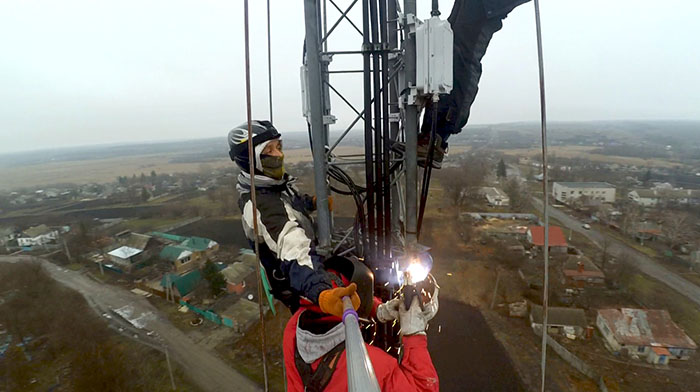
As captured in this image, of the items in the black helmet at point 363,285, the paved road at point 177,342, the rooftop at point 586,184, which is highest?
the black helmet at point 363,285

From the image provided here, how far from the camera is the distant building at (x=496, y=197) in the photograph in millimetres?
33994

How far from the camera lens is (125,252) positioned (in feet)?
77.0

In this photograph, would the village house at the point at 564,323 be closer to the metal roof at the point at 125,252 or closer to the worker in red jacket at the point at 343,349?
the worker in red jacket at the point at 343,349

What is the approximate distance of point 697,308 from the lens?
16.5 meters

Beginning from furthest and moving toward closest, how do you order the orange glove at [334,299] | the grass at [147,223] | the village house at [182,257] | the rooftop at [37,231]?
1. the grass at [147,223]
2. the rooftop at [37,231]
3. the village house at [182,257]
4. the orange glove at [334,299]

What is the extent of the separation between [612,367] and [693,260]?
16697 millimetres

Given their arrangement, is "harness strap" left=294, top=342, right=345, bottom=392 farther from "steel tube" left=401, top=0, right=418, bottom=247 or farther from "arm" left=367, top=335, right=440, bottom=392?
"steel tube" left=401, top=0, right=418, bottom=247

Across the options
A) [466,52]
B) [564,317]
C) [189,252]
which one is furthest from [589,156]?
[466,52]

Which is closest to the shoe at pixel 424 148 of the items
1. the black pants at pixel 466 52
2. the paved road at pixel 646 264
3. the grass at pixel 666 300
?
the black pants at pixel 466 52

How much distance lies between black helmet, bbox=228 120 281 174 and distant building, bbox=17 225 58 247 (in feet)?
124

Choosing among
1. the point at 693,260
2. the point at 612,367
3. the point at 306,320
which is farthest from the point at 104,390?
the point at 693,260

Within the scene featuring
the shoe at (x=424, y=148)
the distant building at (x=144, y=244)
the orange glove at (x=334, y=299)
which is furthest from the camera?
the distant building at (x=144, y=244)

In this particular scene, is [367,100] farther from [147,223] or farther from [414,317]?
[147,223]

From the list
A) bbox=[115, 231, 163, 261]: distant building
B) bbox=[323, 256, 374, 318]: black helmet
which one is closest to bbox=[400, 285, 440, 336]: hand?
bbox=[323, 256, 374, 318]: black helmet
